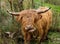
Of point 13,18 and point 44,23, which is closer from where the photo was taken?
point 44,23

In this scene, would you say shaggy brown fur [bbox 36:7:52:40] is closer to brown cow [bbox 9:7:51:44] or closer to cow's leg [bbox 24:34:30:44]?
brown cow [bbox 9:7:51:44]

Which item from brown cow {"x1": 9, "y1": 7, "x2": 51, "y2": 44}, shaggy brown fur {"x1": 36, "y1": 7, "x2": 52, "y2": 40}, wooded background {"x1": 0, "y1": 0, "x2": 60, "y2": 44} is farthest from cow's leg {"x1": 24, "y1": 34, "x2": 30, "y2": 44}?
shaggy brown fur {"x1": 36, "y1": 7, "x2": 52, "y2": 40}

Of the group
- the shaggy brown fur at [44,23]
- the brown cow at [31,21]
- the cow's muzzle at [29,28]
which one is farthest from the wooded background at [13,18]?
the cow's muzzle at [29,28]

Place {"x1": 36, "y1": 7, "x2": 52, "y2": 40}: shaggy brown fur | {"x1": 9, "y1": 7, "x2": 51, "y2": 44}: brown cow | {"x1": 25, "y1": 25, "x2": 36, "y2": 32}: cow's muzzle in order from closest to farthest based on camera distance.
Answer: {"x1": 25, "y1": 25, "x2": 36, "y2": 32}: cow's muzzle, {"x1": 9, "y1": 7, "x2": 51, "y2": 44}: brown cow, {"x1": 36, "y1": 7, "x2": 52, "y2": 40}: shaggy brown fur

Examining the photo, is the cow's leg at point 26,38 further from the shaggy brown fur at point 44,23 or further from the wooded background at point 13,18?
the shaggy brown fur at point 44,23

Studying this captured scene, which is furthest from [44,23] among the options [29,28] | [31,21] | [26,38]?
[29,28]

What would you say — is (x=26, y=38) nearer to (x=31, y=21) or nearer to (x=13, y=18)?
(x=31, y=21)

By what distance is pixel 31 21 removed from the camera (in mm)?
10312

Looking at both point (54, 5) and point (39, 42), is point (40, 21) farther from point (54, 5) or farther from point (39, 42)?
point (54, 5)

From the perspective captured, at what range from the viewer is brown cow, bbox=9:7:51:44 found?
10220 millimetres

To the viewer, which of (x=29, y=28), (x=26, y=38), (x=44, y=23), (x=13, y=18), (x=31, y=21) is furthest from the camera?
(x=13, y=18)

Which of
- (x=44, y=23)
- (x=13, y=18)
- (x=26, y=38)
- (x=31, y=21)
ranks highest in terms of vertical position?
(x=31, y=21)

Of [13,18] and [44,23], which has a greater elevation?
[13,18]

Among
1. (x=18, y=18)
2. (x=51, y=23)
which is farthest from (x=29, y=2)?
(x=18, y=18)
